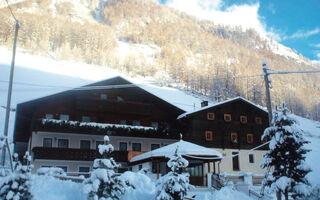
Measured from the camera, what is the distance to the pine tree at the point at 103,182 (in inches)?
486

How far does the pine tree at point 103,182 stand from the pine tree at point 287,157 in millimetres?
7835

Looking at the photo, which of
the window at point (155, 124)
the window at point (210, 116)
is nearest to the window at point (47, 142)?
the window at point (155, 124)

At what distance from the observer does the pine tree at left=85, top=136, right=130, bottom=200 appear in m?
12.3

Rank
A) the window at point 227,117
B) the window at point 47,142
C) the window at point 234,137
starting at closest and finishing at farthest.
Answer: the window at point 47,142 → the window at point 234,137 → the window at point 227,117

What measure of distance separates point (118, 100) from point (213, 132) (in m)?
11.6

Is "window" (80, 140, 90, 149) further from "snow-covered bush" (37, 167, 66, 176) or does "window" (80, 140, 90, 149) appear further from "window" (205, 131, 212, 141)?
"snow-covered bush" (37, 167, 66, 176)

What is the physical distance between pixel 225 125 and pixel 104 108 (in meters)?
14.3

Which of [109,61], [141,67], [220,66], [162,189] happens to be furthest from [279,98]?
[162,189]

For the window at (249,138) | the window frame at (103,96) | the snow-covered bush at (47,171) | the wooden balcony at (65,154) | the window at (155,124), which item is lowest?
the snow-covered bush at (47,171)

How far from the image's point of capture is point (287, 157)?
1652 cm

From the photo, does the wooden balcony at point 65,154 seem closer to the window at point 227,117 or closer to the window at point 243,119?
the window at point 227,117

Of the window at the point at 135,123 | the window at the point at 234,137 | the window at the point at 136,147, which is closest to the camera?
the window at the point at 136,147

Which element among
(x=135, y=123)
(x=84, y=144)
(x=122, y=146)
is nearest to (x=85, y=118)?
(x=84, y=144)

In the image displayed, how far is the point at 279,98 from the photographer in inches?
4707
